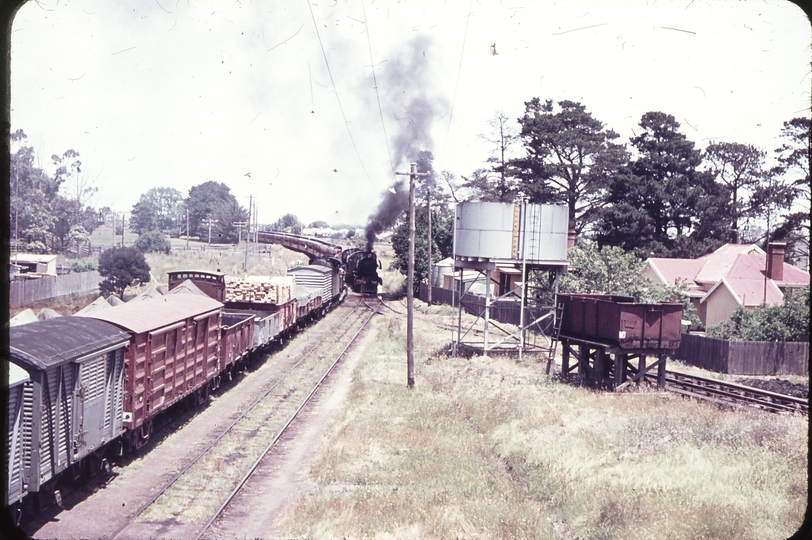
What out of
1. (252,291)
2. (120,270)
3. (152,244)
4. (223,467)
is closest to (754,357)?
(252,291)

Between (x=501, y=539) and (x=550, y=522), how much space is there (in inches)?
58.4

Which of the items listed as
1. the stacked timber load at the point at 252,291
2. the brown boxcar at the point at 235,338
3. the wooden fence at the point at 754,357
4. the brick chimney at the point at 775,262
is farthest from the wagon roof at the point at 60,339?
the brick chimney at the point at 775,262

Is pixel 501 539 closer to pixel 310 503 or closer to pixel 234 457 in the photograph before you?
pixel 310 503

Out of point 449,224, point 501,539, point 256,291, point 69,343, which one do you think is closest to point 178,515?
point 69,343

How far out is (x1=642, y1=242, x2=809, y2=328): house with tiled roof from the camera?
41.3 metres

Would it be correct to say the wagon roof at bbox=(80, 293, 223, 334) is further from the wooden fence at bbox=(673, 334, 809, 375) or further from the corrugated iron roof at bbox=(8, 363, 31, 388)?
the wooden fence at bbox=(673, 334, 809, 375)

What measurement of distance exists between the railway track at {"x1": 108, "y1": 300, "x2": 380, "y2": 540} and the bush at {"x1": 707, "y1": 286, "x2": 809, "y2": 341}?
75.5 feet

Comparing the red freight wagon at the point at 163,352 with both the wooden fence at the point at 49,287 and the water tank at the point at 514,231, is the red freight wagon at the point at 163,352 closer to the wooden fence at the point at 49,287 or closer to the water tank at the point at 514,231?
the water tank at the point at 514,231

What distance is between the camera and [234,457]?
1511 cm

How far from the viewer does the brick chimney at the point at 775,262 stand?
40812 mm

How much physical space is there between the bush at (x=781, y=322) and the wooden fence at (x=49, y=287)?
140 feet

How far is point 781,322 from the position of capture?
110 ft

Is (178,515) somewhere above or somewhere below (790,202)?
below

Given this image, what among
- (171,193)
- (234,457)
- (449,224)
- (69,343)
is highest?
(171,193)
